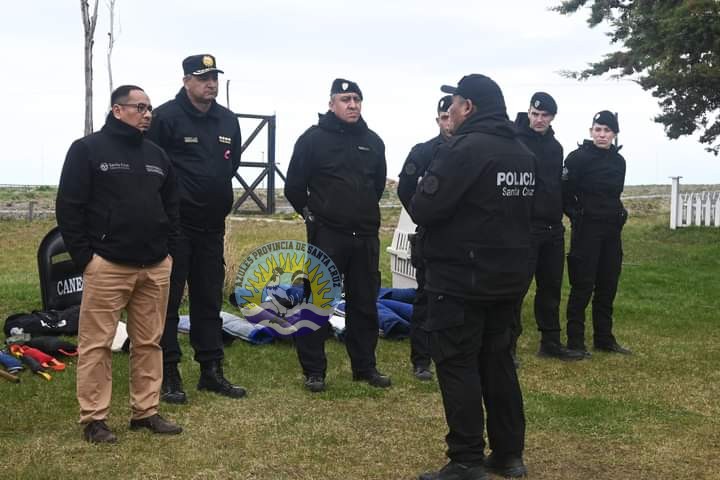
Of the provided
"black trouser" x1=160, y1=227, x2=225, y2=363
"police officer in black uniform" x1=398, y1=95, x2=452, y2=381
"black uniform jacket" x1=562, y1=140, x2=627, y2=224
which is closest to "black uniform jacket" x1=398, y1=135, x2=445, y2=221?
"police officer in black uniform" x1=398, y1=95, x2=452, y2=381

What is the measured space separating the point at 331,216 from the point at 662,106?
15.0 metres

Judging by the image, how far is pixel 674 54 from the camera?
16500mm

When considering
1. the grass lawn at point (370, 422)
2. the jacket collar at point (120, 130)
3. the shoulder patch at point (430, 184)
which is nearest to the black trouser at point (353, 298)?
the grass lawn at point (370, 422)

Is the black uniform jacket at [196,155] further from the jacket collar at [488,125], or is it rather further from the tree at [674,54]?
the tree at [674,54]

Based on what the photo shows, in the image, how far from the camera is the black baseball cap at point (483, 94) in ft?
14.2

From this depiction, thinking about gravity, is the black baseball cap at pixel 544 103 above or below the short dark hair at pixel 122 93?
above

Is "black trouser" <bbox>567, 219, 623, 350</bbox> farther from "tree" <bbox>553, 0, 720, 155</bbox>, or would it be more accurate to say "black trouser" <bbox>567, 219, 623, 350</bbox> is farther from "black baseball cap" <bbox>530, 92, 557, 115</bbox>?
"tree" <bbox>553, 0, 720, 155</bbox>

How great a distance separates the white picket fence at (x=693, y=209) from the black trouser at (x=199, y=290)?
48.1 ft

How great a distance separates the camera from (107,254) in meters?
4.88

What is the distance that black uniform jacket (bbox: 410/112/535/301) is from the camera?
4.18 metres

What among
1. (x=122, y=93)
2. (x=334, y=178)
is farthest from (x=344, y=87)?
(x=122, y=93)

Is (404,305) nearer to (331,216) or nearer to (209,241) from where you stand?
(331,216)

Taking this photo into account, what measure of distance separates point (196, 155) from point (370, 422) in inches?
82.8

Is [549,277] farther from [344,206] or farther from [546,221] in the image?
[344,206]
